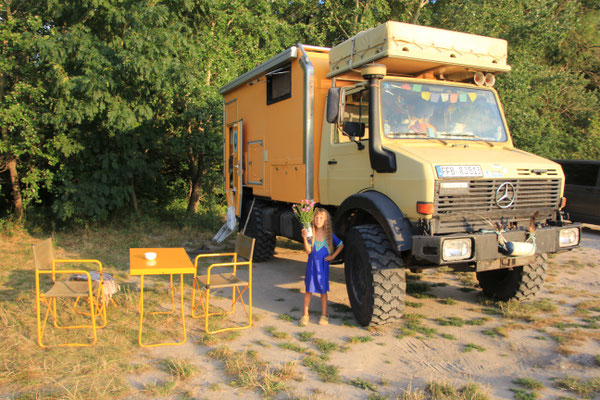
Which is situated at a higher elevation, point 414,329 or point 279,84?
point 279,84

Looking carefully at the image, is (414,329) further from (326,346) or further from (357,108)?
(357,108)

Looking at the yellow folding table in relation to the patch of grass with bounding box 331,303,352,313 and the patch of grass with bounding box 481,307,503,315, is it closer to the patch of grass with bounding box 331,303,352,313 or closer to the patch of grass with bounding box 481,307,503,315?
the patch of grass with bounding box 331,303,352,313

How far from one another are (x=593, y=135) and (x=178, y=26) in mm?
13512

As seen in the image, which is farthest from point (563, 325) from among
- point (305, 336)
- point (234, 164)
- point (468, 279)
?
point (234, 164)

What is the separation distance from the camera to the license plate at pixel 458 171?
14.6 ft

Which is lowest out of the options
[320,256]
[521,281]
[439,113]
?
[521,281]

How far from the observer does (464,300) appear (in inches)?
241

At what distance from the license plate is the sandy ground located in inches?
64.6

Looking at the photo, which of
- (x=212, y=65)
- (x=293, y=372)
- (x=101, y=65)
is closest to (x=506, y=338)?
(x=293, y=372)

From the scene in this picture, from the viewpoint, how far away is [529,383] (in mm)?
3678

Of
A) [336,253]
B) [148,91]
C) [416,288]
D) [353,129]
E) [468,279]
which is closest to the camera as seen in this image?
[336,253]

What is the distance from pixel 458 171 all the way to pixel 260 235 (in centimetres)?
454

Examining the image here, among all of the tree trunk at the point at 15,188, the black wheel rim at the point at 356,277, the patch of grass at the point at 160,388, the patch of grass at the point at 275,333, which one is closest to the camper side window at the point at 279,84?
the black wheel rim at the point at 356,277

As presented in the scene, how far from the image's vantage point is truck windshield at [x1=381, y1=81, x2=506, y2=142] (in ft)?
16.9
